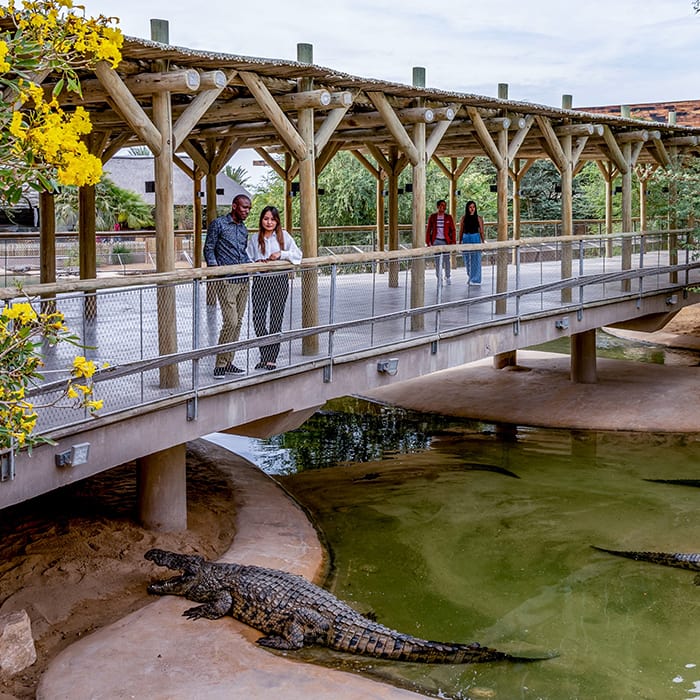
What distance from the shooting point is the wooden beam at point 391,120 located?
11758 millimetres

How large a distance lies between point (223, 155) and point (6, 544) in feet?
28.6

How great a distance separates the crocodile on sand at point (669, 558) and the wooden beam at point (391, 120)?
539cm

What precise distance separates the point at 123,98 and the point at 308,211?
2.84 meters

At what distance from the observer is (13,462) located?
23.0 feet

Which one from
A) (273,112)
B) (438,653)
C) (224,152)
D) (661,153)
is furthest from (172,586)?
(661,153)

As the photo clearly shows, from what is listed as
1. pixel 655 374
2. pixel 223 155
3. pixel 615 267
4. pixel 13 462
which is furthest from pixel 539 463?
pixel 13 462

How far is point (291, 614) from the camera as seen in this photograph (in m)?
8.22

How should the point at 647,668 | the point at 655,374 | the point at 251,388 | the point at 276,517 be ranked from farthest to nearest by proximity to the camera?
the point at 655,374
the point at 276,517
the point at 251,388
the point at 647,668

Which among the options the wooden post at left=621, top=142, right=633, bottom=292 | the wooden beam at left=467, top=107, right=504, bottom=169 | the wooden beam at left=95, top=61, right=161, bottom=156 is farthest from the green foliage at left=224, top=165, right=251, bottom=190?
the wooden beam at left=95, top=61, right=161, bottom=156

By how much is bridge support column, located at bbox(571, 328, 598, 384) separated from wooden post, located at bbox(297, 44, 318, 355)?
342 inches

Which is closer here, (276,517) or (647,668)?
(647,668)

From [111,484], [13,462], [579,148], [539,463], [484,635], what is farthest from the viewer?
[579,148]

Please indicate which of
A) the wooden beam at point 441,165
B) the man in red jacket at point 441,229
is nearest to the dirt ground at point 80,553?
the man in red jacket at point 441,229

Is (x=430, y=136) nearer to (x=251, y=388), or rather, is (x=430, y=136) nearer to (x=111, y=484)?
(x=251, y=388)
